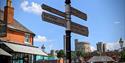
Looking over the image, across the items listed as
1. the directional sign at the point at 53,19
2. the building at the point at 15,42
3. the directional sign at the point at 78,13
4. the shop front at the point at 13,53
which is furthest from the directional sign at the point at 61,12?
the shop front at the point at 13,53

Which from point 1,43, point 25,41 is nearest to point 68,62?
point 1,43

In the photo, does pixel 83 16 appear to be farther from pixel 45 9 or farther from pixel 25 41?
pixel 25 41

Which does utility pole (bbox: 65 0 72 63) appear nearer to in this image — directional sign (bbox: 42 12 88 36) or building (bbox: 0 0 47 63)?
directional sign (bbox: 42 12 88 36)

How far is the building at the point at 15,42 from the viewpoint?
21.3m

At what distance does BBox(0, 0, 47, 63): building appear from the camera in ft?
69.8

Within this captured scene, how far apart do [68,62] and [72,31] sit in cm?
88

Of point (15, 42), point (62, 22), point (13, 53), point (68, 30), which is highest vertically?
point (15, 42)

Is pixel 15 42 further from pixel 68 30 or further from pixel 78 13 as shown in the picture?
pixel 68 30

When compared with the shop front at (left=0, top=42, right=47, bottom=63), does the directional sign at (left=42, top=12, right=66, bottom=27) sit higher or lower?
higher

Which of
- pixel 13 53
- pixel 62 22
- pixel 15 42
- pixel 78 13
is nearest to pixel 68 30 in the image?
pixel 62 22

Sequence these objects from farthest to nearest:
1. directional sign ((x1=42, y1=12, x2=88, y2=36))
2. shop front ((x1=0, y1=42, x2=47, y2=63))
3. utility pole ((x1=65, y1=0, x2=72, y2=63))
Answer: shop front ((x1=0, y1=42, x2=47, y2=63)) < directional sign ((x1=42, y1=12, x2=88, y2=36)) < utility pole ((x1=65, y1=0, x2=72, y2=63))

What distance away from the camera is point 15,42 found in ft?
79.8

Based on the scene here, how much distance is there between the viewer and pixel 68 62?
6.61 metres

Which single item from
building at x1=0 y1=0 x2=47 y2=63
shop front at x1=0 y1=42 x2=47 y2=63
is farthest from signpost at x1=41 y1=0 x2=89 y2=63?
shop front at x1=0 y1=42 x2=47 y2=63
